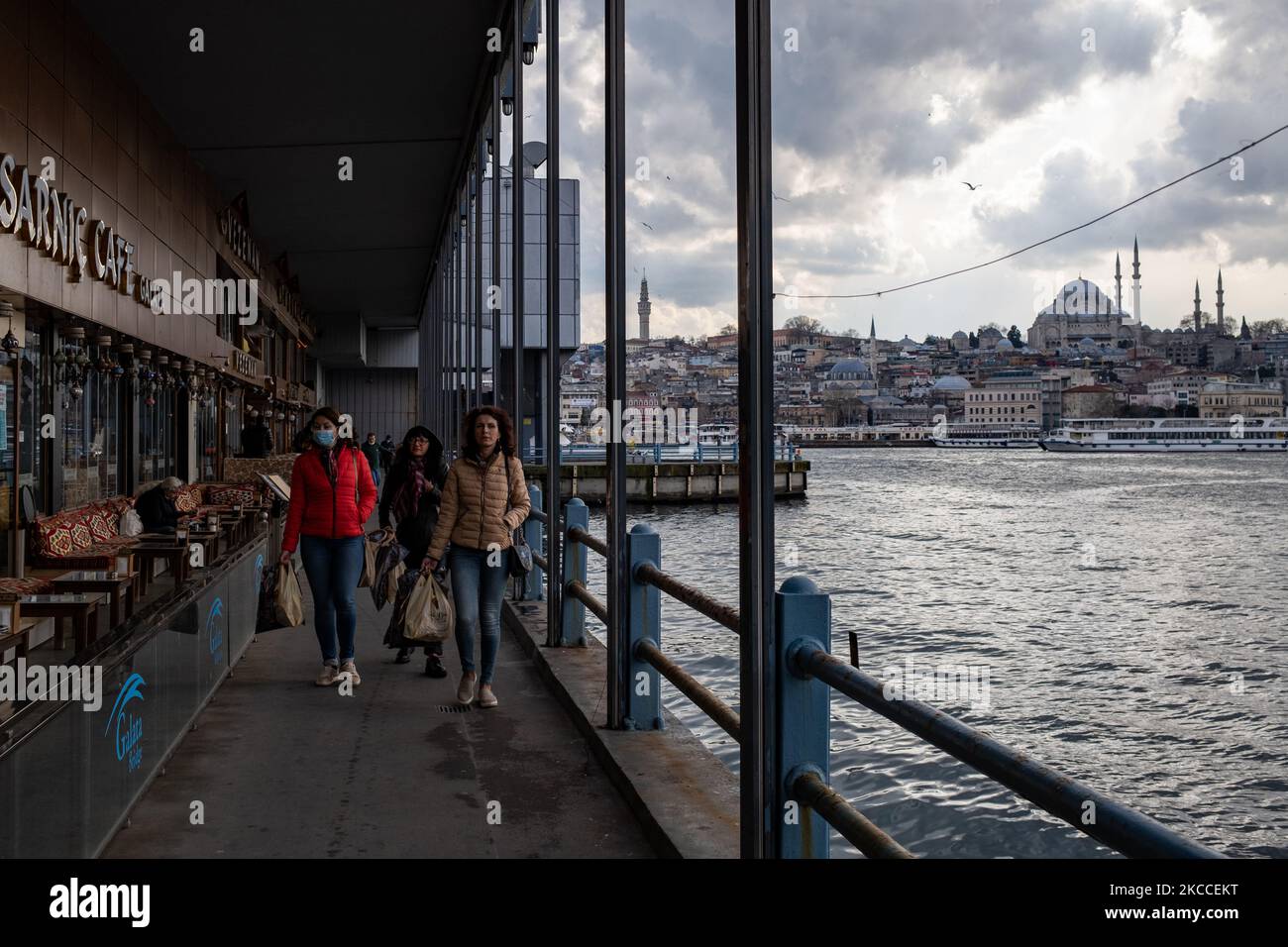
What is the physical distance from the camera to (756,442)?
3.43 m

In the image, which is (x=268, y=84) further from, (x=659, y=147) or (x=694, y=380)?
(x=694, y=380)

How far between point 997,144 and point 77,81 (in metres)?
24.5

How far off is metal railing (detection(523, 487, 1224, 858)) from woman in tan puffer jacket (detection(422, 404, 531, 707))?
88 cm

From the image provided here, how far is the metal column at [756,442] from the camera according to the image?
11.2ft

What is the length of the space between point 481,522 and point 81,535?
16.6 ft

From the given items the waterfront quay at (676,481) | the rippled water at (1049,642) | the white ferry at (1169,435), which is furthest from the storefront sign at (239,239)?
the white ferry at (1169,435)

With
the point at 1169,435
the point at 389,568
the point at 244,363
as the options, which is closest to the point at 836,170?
the point at 389,568

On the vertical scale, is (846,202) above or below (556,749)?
above

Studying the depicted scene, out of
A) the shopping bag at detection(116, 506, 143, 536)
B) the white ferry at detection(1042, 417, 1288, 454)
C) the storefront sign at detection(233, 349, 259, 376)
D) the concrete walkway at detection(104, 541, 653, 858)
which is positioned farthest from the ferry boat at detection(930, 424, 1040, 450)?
the concrete walkway at detection(104, 541, 653, 858)

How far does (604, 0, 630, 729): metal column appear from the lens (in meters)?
5.76

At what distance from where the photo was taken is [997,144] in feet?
98.2

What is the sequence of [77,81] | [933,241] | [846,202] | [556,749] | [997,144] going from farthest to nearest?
1. [997,144]
2. [933,241]
3. [77,81]
4. [846,202]
5. [556,749]

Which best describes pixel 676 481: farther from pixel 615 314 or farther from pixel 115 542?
pixel 615 314
